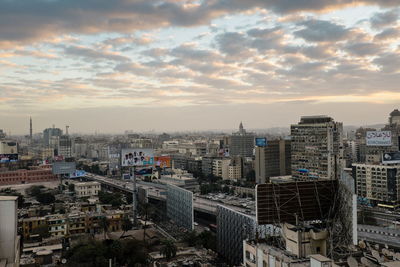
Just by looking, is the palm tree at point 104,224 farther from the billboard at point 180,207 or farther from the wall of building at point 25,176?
the wall of building at point 25,176

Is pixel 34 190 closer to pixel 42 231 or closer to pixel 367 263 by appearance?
pixel 42 231

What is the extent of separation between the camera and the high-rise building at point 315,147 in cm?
4316

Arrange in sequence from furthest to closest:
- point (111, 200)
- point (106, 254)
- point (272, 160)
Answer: point (272, 160), point (111, 200), point (106, 254)

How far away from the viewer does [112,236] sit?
29.2 meters

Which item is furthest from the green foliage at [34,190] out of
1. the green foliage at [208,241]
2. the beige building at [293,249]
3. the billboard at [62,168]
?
the beige building at [293,249]

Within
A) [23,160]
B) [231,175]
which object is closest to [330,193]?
[231,175]

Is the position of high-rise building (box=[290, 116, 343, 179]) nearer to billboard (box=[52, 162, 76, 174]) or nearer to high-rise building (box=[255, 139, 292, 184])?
high-rise building (box=[255, 139, 292, 184])

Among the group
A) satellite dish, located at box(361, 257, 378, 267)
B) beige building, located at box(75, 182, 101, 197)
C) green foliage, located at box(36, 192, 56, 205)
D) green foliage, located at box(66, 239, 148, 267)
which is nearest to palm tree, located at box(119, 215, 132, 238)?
green foliage, located at box(66, 239, 148, 267)

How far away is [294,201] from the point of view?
11914 millimetres

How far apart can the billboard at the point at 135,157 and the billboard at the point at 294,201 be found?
83.1ft

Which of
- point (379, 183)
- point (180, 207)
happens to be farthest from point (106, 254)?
point (379, 183)

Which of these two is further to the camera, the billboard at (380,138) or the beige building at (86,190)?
the billboard at (380,138)

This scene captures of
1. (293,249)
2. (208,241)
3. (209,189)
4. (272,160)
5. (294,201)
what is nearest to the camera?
(293,249)

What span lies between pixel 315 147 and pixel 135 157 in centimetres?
2153
